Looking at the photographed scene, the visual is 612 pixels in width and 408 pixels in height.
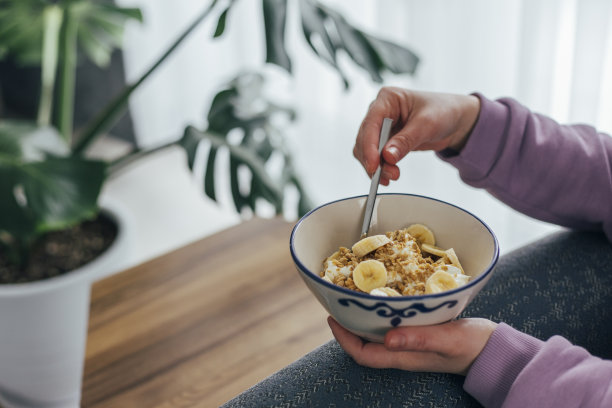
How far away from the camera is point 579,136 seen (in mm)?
805

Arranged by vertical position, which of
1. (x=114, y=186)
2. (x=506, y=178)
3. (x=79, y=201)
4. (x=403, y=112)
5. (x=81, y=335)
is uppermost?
(x=403, y=112)

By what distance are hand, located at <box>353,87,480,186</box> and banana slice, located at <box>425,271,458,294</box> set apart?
162 mm

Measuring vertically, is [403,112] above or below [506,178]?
above

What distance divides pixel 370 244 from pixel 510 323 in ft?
0.69

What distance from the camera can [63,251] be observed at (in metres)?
1.48

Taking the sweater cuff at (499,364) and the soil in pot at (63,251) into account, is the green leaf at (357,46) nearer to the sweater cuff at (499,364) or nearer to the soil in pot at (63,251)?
the sweater cuff at (499,364)

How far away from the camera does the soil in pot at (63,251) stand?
4.65ft

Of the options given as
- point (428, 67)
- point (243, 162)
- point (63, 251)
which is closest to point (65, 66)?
point (63, 251)

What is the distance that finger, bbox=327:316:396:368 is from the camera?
540 millimetres

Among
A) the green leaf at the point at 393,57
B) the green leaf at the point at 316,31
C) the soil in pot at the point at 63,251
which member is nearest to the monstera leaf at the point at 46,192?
the soil in pot at the point at 63,251

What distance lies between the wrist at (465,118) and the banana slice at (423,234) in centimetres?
22

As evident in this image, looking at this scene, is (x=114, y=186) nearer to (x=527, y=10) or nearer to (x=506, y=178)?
(x=527, y=10)

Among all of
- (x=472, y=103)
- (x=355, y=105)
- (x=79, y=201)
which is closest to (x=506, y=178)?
(x=472, y=103)

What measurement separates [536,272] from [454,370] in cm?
23
